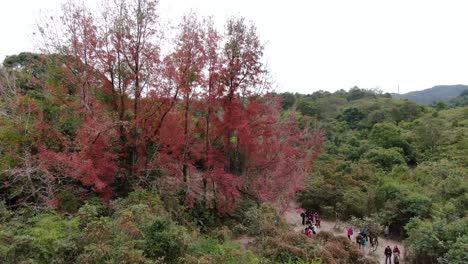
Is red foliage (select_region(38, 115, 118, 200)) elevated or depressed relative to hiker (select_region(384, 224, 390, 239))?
elevated

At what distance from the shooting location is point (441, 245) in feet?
44.8

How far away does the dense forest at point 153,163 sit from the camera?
8.03 meters

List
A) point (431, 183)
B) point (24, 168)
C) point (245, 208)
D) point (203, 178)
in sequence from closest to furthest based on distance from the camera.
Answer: point (24, 168) → point (203, 178) → point (245, 208) → point (431, 183)

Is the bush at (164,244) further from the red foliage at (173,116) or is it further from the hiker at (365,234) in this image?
the hiker at (365,234)

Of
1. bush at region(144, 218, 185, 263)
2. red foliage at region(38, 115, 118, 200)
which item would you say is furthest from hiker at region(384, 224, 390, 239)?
red foliage at region(38, 115, 118, 200)

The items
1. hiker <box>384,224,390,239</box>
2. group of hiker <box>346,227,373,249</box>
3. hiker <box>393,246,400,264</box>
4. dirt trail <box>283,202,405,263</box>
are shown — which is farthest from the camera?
hiker <box>384,224,390,239</box>

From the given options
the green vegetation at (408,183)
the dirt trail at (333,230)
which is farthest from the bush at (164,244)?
the green vegetation at (408,183)

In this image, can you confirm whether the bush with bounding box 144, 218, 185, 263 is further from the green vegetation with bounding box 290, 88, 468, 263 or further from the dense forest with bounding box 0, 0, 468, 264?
the green vegetation with bounding box 290, 88, 468, 263

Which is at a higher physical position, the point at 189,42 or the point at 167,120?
the point at 189,42

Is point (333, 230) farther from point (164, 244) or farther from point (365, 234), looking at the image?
point (164, 244)

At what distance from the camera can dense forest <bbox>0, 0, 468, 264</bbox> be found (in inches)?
316

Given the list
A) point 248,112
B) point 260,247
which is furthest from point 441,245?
point 248,112

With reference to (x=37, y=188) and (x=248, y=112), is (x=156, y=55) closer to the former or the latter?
(x=248, y=112)

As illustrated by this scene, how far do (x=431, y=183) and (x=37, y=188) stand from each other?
84.7 ft
